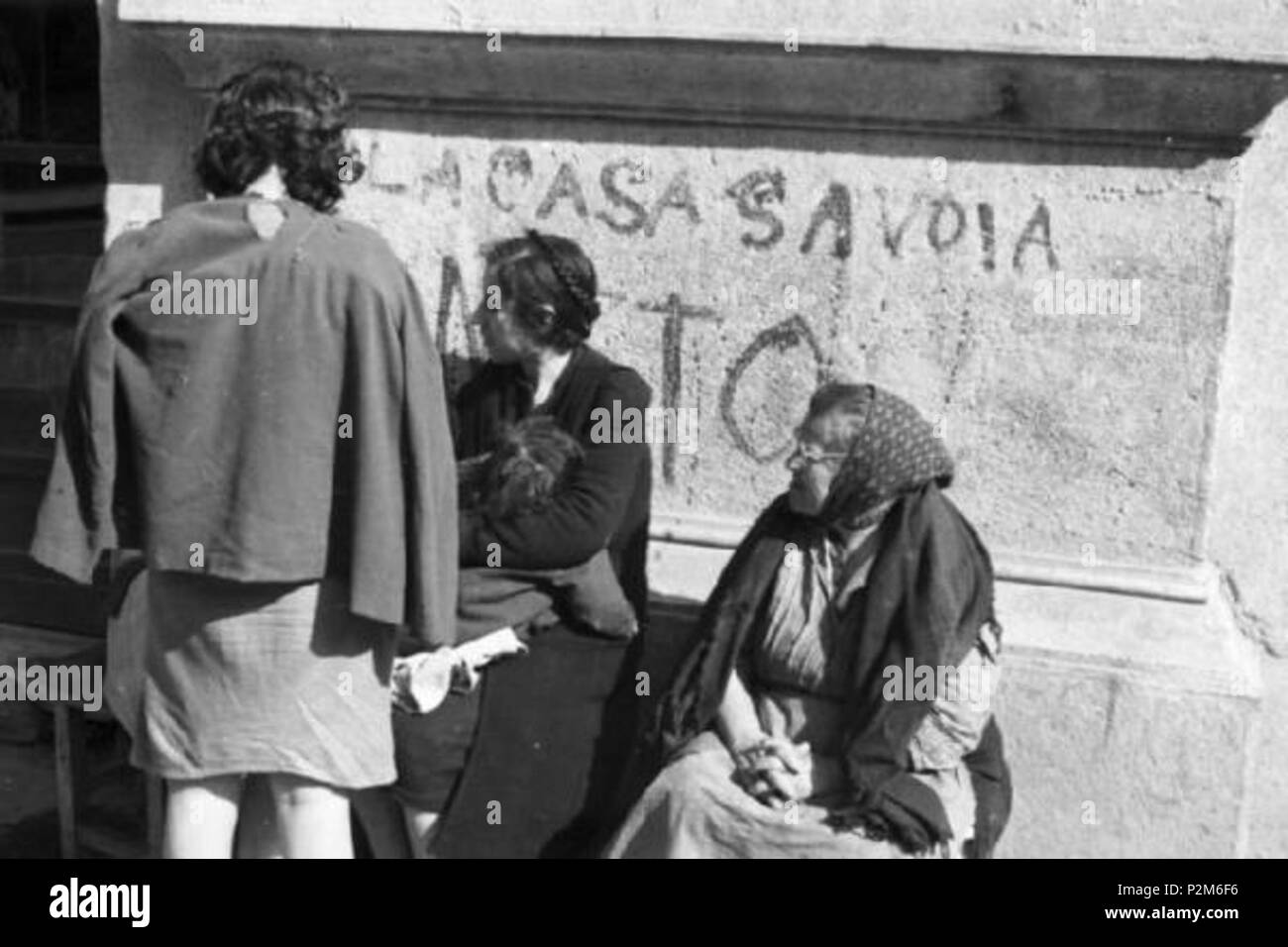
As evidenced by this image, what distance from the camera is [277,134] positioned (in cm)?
360

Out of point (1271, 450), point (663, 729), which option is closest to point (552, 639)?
point (663, 729)

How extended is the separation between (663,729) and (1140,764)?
106 cm

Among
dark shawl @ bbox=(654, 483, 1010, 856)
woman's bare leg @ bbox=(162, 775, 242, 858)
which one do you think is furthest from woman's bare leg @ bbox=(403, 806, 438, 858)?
dark shawl @ bbox=(654, 483, 1010, 856)

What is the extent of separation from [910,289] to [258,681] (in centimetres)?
172

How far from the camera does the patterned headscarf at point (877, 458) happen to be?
3.70m

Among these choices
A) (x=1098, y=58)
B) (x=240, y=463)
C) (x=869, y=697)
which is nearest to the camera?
(x=240, y=463)

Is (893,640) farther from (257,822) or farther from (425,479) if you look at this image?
(257,822)

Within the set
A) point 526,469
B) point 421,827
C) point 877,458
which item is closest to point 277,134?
point 526,469

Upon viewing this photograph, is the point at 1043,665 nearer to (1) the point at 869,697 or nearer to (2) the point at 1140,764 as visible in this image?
(2) the point at 1140,764

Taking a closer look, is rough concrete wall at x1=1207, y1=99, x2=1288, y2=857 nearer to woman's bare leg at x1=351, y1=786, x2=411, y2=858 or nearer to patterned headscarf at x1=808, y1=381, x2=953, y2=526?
patterned headscarf at x1=808, y1=381, x2=953, y2=526

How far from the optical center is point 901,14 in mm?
4148

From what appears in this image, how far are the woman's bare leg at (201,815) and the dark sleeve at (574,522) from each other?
704 mm

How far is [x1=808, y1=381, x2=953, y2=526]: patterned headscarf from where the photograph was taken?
3695 millimetres

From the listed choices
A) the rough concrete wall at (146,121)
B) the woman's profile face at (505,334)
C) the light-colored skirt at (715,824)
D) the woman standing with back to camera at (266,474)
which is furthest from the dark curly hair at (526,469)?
the rough concrete wall at (146,121)
